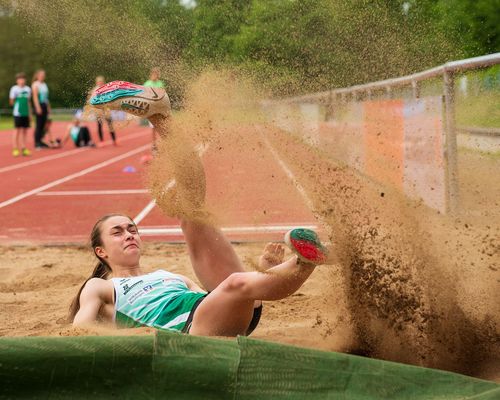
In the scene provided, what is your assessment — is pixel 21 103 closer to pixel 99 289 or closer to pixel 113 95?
pixel 113 95

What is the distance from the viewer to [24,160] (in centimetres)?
1700

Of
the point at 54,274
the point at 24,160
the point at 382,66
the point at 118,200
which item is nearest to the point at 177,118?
the point at 54,274

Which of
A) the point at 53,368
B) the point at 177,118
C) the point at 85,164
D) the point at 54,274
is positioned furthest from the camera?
the point at 85,164

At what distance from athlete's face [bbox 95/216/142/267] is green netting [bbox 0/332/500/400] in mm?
1468

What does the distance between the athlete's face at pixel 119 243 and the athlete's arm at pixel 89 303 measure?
0.23m

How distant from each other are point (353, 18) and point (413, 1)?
0.58 metres

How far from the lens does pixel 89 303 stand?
11.7ft

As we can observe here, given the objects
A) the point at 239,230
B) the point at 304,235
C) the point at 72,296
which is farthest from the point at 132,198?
the point at 304,235

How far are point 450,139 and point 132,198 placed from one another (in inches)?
186

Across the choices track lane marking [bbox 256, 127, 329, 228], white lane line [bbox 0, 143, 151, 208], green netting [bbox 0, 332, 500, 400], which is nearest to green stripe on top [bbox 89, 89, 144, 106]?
track lane marking [bbox 256, 127, 329, 228]

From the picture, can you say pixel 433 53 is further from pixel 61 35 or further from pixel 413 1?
pixel 61 35

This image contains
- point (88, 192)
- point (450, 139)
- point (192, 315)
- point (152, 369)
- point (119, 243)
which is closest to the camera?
point (152, 369)

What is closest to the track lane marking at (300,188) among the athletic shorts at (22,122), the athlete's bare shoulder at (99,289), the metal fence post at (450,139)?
the athlete's bare shoulder at (99,289)

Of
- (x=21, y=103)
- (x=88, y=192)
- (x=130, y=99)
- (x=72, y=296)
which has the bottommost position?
(x=72, y=296)
